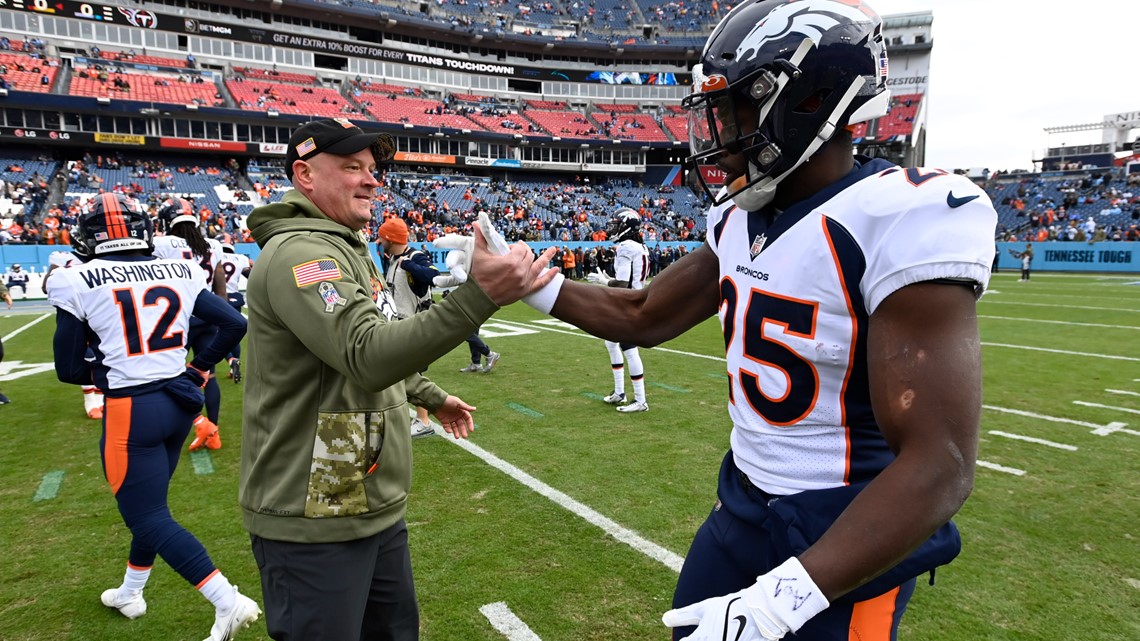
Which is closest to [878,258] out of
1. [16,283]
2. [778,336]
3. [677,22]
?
[778,336]

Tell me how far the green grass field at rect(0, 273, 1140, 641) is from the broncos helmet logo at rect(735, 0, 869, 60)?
2.89 meters

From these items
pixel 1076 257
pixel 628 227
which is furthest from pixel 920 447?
pixel 1076 257

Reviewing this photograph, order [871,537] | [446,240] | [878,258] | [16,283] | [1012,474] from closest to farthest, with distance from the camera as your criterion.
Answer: [871,537] < [878,258] < [446,240] < [1012,474] < [16,283]

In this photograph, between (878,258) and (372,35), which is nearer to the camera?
(878,258)

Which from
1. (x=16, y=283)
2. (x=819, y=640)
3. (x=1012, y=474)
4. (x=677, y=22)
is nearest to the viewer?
(x=819, y=640)

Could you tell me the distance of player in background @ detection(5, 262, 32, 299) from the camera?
20453 millimetres

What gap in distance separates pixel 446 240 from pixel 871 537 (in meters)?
1.45

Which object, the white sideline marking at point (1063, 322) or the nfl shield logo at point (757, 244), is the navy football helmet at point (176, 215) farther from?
the white sideline marking at point (1063, 322)

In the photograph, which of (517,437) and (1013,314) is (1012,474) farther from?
(1013,314)

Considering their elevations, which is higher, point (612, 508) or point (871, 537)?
point (871, 537)

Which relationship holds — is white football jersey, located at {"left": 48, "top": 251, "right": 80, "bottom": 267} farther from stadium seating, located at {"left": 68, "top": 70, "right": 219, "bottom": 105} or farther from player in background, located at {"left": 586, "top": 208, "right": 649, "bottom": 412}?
stadium seating, located at {"left": 68, "top": 70, "right": 219, "bottom": 105}

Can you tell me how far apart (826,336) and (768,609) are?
640 millimetres

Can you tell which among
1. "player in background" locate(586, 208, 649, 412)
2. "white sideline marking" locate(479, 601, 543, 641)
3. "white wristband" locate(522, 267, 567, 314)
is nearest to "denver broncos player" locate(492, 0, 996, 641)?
"white wristband" locate(522, 267, 567, 314)

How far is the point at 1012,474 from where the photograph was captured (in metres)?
5.52
